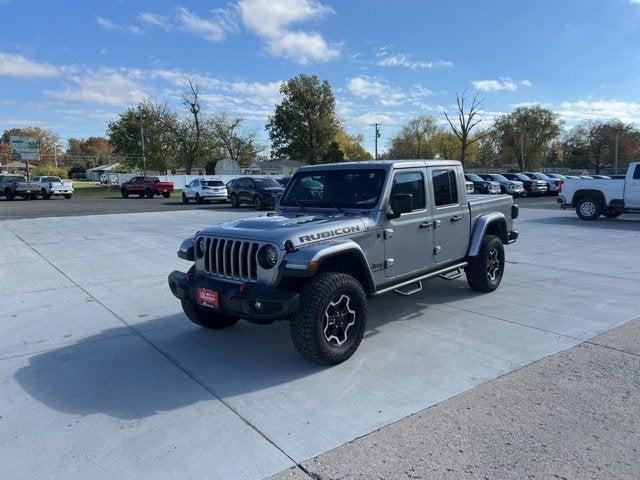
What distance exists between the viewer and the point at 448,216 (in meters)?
6.01

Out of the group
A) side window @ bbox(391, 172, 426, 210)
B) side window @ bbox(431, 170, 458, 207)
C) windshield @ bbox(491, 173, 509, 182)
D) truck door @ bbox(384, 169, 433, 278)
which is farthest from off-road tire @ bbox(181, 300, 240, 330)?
windshield @ bbox(491, 173, 509, 182)

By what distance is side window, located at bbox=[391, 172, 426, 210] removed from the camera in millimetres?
5354

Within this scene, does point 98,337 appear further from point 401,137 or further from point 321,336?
point 401,137

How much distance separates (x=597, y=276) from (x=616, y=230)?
23.3 ft

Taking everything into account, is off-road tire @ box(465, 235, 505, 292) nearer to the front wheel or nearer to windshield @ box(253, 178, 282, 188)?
the front wheel

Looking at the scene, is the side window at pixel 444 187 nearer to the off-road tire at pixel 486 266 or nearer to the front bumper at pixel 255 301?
the off-road tire at pixel 486 266

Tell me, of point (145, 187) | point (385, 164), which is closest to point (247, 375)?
point (385, 164)

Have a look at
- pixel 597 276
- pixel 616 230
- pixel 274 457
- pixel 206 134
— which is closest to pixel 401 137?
pixel 206 134

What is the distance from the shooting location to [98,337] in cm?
534

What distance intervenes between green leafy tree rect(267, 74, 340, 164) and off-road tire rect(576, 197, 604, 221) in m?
55.7

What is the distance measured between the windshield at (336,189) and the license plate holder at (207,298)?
1658mm

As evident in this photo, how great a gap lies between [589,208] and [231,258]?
15488 mm

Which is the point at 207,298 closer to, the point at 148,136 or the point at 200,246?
the point at 200,246

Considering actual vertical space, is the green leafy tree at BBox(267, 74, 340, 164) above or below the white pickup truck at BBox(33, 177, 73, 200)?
above
